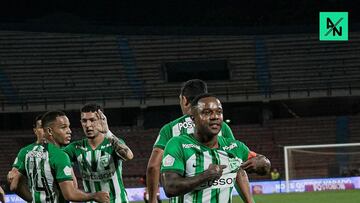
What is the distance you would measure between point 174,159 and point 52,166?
1.87 metres

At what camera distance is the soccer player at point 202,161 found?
5273 millimetres

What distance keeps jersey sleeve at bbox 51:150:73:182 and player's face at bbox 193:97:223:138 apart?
1.77 meters

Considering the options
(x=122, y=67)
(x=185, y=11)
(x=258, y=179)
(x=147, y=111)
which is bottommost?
(x=258, y=179)

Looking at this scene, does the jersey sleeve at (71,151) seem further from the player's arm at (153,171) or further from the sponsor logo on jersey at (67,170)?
the sponsor logo on jersey at (67,170)

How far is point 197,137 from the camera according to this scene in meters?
5.46

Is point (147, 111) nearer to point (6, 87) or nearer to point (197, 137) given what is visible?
point (6, 87)

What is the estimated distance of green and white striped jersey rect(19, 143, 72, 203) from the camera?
266 inches

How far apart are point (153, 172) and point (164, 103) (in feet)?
92.6

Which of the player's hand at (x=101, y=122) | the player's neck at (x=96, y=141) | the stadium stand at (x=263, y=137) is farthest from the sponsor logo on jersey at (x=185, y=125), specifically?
the stadium stand at (x=263, y=137)

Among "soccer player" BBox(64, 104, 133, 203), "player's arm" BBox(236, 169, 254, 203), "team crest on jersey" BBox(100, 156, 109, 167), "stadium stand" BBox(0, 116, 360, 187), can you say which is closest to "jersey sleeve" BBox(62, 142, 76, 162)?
"soccer player" BBox(64, 104, 133, 203)

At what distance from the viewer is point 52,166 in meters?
6.82

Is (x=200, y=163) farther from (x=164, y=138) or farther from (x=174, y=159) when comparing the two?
(x=164, y=138)

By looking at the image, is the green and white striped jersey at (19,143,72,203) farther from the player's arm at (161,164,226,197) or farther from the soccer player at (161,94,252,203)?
the player's arm at (161,164,226,197)

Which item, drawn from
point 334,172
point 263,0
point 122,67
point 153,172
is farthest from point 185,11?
point 153,172
